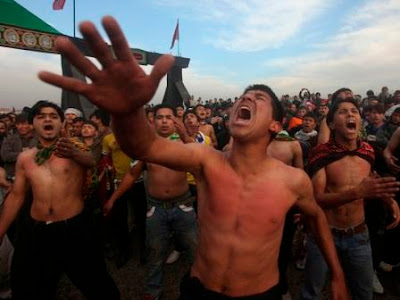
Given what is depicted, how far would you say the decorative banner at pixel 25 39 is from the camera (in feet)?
36.4

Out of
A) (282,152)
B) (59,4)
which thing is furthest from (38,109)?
(59,4)

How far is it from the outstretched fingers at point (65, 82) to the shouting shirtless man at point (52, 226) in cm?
190

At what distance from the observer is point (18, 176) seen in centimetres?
296

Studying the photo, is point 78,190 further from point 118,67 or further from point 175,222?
point 118,67

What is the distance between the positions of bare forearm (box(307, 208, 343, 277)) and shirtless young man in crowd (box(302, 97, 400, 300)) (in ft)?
1.39

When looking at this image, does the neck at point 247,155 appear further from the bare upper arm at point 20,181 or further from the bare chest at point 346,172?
the bare upper arm at point 20,181

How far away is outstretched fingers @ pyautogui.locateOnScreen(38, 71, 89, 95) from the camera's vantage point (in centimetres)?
108

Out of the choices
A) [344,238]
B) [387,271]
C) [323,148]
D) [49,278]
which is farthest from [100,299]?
[387,271]

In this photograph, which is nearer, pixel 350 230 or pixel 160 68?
pixel 160 68

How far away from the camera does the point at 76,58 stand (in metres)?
1.11

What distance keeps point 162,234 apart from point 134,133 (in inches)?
91.2

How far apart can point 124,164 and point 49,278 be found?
7.63 ft

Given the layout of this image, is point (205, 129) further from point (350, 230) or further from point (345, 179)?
point (350, 230)

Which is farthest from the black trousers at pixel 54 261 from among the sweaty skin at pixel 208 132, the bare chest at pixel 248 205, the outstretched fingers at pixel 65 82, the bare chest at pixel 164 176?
the sweaty skin at pixel 208 132
